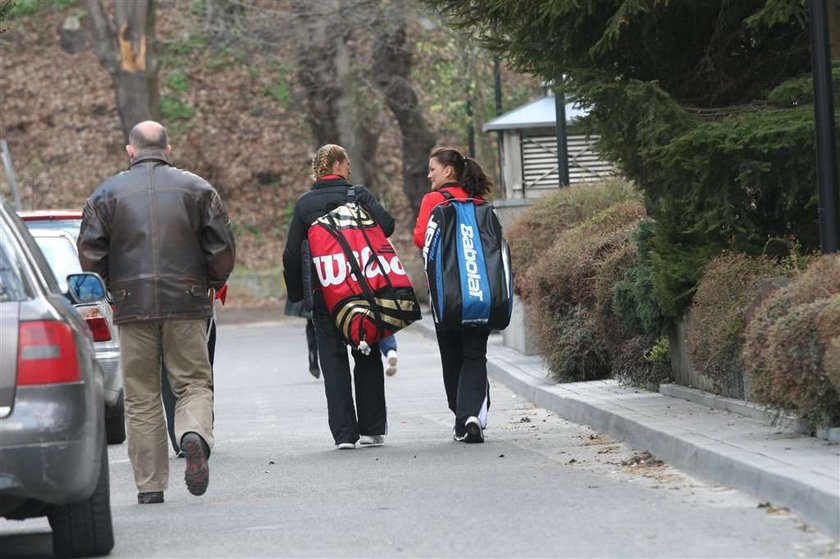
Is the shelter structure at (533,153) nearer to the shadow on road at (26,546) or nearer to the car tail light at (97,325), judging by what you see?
the car tail light at (97,325)

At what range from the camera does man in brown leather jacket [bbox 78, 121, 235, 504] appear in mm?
8430

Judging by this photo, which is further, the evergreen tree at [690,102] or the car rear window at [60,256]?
the car rear window at [60,256]

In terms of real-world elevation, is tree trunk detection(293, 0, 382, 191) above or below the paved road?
above

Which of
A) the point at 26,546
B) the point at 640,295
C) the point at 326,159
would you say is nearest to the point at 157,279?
the point at 26,546

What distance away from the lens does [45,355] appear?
632cm

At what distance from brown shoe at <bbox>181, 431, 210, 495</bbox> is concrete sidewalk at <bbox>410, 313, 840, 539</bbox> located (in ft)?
8.42

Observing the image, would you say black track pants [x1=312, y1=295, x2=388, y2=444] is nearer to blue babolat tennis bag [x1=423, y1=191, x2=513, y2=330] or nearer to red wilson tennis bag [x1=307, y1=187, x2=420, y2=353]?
red wilson tennis bag [x1=307, y1=187, x2=420, y2=353]

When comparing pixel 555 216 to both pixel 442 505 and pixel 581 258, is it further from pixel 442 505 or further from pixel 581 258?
pixel 442 505

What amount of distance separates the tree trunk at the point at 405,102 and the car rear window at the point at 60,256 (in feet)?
65.9

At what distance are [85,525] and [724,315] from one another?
4.64 m

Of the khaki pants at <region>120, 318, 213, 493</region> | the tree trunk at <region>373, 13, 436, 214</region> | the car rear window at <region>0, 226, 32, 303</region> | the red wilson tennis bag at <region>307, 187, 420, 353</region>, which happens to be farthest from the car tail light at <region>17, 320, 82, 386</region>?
the tree trunk at <region>373, 13, 436, 214</region>

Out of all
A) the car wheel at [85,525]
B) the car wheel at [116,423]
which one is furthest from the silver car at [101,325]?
the car wheel at [85,525]

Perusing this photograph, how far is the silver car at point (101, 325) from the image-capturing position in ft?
38.8

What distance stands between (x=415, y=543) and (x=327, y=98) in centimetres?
2863
